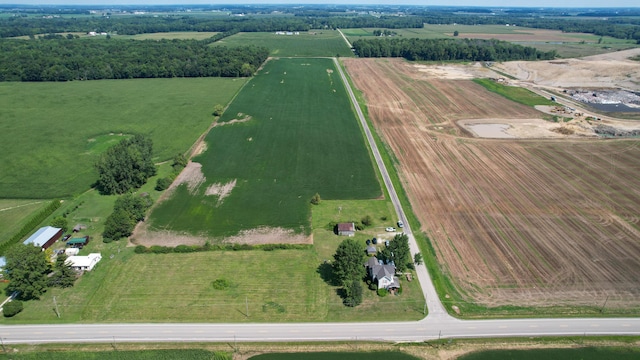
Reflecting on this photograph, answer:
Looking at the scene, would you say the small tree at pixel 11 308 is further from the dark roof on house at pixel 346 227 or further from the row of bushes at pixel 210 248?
the dark roof on house at pixel 346 227

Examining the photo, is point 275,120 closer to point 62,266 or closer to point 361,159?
point 361,159

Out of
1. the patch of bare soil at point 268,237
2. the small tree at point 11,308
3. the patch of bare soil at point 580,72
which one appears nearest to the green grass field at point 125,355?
the small tree at point 11,308

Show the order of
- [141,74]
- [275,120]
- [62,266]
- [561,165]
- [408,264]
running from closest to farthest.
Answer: [62,266]
[408,264]
[561,165]
[275,120]
[141,74]

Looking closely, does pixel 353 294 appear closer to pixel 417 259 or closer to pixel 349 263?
pixel 349 263

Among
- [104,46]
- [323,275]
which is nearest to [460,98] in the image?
[323,275]

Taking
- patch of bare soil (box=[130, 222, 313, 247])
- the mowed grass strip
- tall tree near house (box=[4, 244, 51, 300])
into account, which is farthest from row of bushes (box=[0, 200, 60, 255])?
the mowed grass strip

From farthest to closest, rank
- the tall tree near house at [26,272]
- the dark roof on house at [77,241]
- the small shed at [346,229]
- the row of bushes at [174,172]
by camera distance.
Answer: the row of bushes at [174,172]
the small shed at [346,229]
the dark roof on house at [77,241]
the tall tree near house at [26,272]

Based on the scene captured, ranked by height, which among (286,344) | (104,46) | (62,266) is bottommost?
(286,344)
